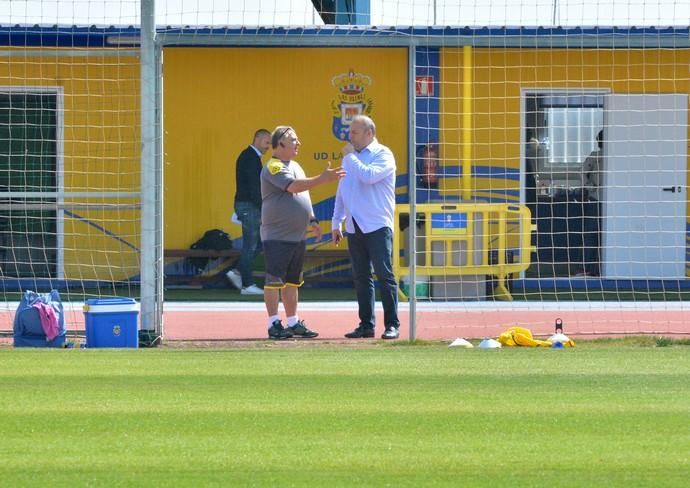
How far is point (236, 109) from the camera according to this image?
18.5 m

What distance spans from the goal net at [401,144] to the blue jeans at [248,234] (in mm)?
1002

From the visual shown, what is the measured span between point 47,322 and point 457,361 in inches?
136

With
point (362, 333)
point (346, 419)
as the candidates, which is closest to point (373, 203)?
point (362, 333)

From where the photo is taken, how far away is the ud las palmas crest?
60.7ft

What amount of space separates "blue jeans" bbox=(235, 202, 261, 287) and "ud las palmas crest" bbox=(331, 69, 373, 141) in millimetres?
1847

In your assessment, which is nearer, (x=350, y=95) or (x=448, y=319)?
(x=448, y=319)

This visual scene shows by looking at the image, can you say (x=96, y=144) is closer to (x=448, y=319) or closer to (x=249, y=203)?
(x=249, y=203)

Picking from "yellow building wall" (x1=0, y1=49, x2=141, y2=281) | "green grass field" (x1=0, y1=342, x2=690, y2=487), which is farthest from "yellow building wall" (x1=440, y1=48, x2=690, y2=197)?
"green grass field" (x1=0, y1=342, x2=690, y2=487)

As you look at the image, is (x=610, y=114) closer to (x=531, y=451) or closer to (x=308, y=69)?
(x=308, y=69)

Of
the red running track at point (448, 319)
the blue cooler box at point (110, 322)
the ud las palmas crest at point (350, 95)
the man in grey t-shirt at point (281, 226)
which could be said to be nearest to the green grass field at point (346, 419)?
the blue cooler box at point (110, 322)

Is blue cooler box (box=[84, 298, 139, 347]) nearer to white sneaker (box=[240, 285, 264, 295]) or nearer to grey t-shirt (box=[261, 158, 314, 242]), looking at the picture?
grey t-shirt (box=[261, 158, 314, 242])

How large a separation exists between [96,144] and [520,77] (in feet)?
18.0

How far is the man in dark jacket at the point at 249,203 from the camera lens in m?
17.2

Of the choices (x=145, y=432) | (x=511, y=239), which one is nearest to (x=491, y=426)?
(x=145, y=432)
